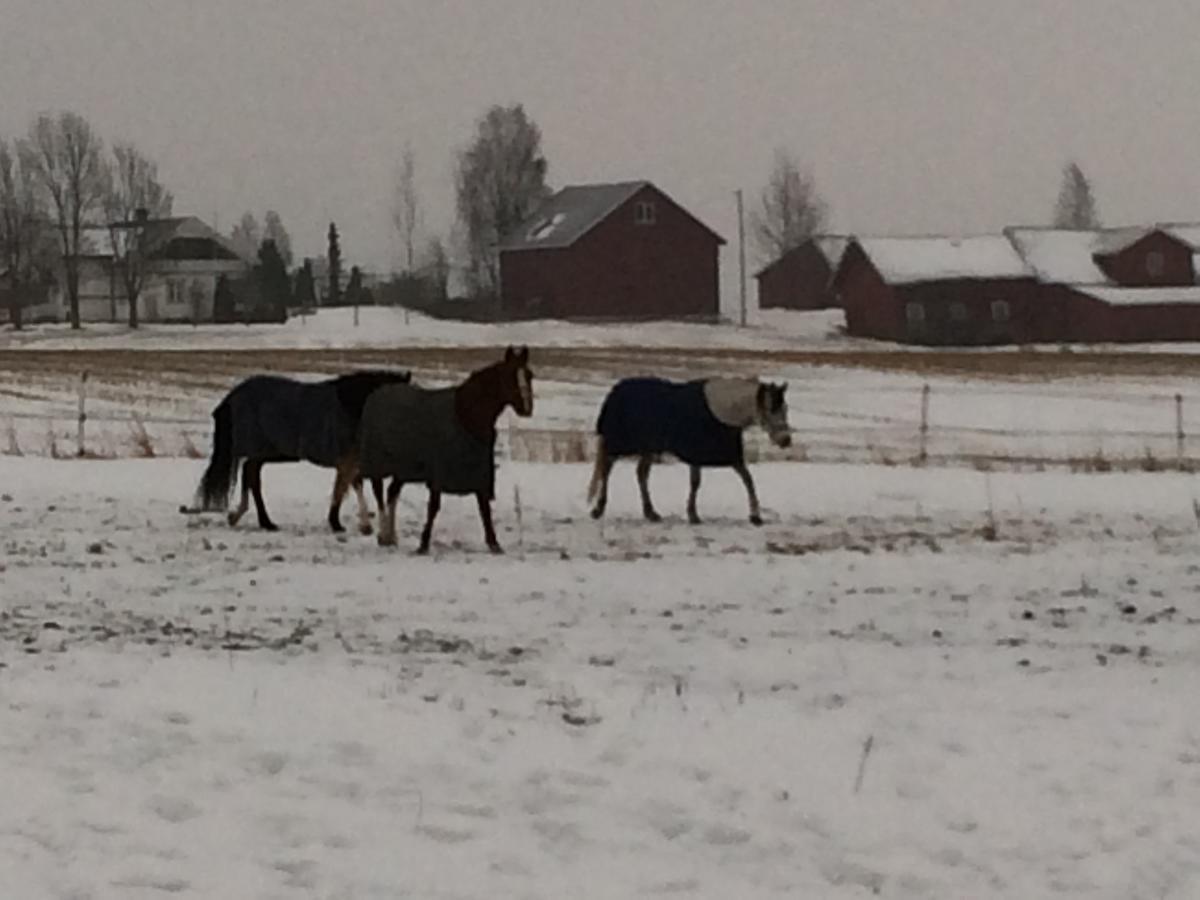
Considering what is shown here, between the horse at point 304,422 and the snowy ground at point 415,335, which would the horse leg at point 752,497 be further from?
the snowy ground at point 415,335

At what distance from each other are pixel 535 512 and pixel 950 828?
36.3ft

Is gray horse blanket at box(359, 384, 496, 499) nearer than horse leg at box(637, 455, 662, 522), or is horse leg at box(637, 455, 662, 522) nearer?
gray horse blanket at box(359, 384, 496, 499)

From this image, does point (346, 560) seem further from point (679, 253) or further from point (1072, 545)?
point (679, 253)

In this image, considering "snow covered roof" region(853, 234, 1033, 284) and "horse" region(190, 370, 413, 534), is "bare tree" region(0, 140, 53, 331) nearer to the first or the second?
"snow covered roof" region(853, 234, 1033, 284)

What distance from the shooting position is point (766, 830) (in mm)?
7270

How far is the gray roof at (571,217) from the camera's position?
83.6 metres

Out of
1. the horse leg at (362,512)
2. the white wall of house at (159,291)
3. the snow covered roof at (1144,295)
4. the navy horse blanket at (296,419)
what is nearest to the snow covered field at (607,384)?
the navy horse blanket at (296,419)

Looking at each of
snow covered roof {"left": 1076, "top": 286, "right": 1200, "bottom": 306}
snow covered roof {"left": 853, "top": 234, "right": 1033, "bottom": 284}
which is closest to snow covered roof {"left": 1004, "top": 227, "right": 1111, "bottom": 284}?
snow covered roof {"left": 853, "top": 234, "right": 1033, "bottom": 284}

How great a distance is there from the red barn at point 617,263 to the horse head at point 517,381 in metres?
67.2

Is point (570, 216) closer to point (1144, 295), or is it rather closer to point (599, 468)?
point (1144, 295)

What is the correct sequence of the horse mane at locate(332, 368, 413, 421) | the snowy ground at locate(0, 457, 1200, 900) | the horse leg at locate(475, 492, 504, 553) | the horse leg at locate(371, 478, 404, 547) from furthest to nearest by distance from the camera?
1. the horse mane at locate(332, 368, 413, 421)
2. the horse leg at locate(371, 478, 404, 547)
3. the horse leg at locate(475, 492, 504, 553)
4. the snowy ground at locate(0, 457, 1200, 900)

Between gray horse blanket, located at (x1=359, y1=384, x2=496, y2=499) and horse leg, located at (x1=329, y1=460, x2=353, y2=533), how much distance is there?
125cm

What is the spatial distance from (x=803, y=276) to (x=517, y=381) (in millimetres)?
85216

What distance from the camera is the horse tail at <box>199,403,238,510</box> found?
1673 cm
